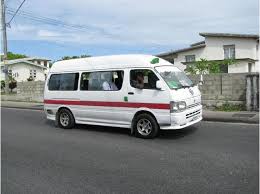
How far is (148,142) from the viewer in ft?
27.2

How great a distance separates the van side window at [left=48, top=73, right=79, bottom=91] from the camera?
34.6 ft

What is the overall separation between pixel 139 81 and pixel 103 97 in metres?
1.30

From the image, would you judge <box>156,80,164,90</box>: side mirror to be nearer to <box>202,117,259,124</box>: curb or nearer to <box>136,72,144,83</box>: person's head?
<box>136,72,144,83</box>: person's head

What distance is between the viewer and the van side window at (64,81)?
10.5 meters

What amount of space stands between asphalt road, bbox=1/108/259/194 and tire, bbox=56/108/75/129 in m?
0.63

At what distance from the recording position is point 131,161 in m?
6.66

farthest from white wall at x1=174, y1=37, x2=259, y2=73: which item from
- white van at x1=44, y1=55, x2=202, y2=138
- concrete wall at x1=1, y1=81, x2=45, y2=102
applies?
white van at x1=44, y1=55, x2=202, y2=138

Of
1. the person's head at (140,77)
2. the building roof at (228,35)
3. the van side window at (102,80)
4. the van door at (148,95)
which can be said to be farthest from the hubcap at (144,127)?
the building roof at (228,35)

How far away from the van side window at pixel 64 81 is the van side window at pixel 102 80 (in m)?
0.32

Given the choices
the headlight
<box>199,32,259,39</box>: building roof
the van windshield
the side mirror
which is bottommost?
the headlight

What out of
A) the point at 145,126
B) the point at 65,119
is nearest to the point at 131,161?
the point at 145,126

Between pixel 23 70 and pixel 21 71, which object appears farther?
pixel 23 70

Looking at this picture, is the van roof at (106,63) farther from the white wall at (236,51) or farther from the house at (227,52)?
the white wall at (236,51)

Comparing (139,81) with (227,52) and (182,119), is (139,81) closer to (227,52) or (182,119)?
(182,119)
